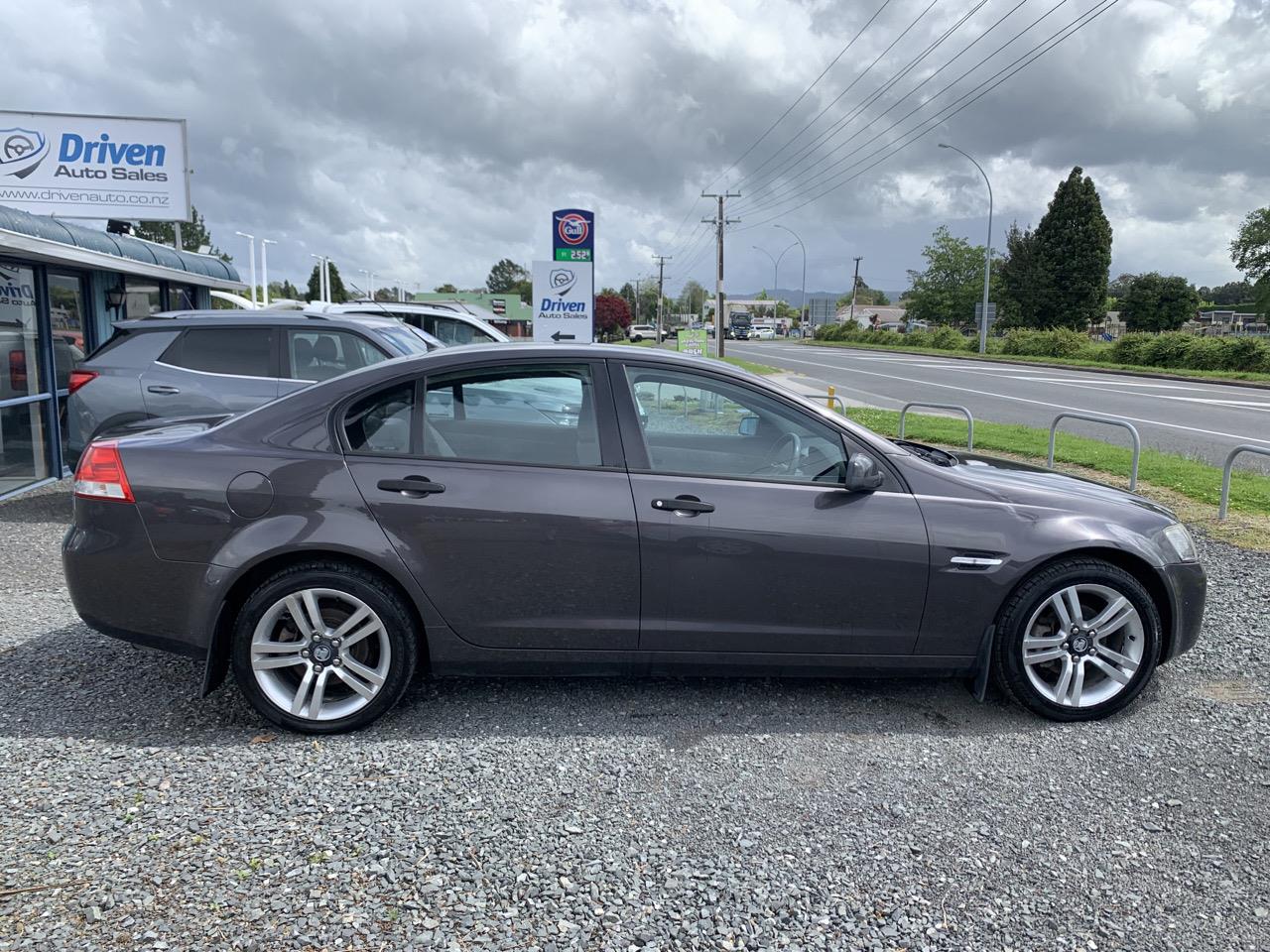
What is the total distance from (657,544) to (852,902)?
4.83 feet

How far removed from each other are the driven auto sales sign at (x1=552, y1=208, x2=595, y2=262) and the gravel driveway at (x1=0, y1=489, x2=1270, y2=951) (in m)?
12.0

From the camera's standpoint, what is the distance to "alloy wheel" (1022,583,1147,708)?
12.3ft

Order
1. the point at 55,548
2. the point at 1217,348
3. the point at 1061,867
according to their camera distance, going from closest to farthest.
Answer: the point at 1061,867, the point at 55,548, the point at 1217,348

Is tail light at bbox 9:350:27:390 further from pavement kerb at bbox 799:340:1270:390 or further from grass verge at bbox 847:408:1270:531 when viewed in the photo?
pavement kerb at bbox 799:340:1270:390

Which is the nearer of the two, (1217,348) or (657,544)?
(657,544)

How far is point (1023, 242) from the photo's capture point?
226 feet

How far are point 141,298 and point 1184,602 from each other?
40.0ft

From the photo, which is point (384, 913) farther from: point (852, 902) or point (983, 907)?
point (983, 907)

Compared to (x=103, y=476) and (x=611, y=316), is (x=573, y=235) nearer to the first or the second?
(x=103, y=476)

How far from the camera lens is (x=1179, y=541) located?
3.91 meters

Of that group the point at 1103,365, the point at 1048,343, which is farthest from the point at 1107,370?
the point at 1048,343

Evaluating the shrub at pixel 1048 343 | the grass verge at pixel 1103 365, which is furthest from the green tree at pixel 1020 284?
the shrub at pixel 1048 343

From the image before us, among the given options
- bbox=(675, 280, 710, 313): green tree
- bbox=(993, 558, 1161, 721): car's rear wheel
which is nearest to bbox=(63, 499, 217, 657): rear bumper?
bbox=(993, 558, 1161, 721): car's rear wheel

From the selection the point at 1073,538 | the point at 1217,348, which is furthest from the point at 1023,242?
the point at 1073,538
